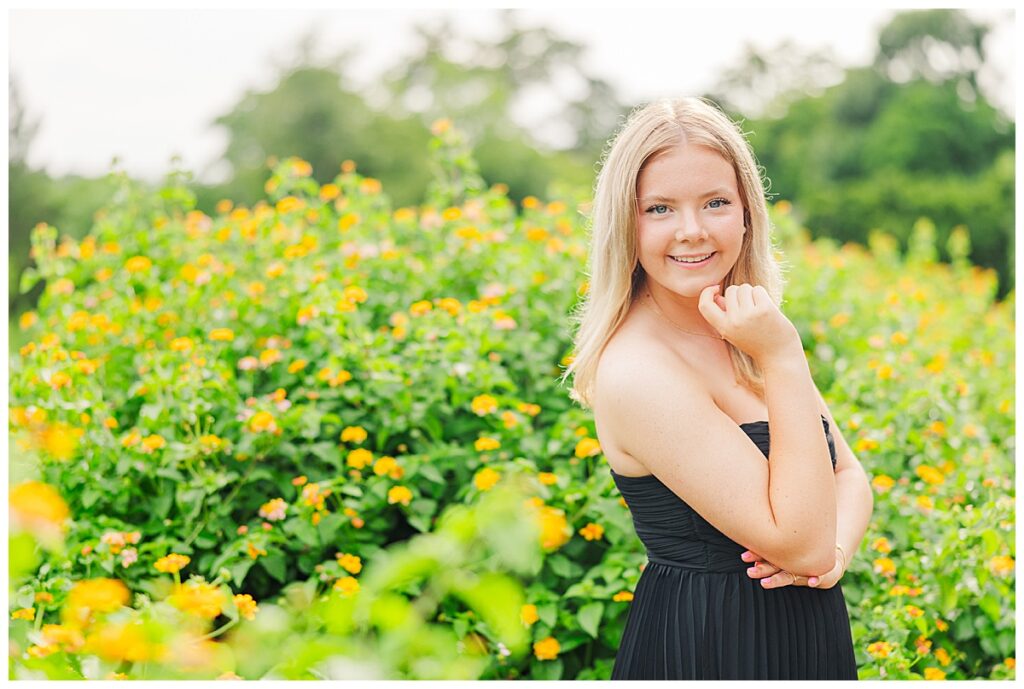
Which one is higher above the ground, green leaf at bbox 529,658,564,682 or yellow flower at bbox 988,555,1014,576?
yellow flower at bbox 988,555,1014,576

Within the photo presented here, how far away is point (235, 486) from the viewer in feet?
9.05

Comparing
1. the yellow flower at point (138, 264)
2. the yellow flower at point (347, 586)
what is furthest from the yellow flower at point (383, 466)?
the yellow flower at point (138, 264)

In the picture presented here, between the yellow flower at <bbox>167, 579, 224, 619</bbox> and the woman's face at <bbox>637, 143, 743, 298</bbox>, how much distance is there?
2.98 feet

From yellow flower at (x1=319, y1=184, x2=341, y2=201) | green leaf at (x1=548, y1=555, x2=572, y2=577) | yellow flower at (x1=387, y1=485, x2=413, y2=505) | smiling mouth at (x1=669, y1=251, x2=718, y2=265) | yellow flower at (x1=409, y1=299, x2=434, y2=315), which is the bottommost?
green leaf at (x1=548, y1=555, x2=572, y2=577)

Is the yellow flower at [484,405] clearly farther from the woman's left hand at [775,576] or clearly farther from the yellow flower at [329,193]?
the yellow flower at [329,193]

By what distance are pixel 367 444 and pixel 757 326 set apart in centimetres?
165

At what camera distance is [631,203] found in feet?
5.63

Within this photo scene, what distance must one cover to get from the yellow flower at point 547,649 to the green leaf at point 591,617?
0.08 metres

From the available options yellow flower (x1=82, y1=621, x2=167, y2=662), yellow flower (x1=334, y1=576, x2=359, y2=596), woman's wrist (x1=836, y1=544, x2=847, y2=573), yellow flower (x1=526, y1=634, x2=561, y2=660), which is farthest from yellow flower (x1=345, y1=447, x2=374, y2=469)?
yellow flower (x1=82, y1=621, x2=167, y2=662)

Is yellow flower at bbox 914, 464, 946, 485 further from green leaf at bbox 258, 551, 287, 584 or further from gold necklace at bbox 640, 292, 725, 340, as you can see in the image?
green leaf at bbox 258, 551, 287, 584

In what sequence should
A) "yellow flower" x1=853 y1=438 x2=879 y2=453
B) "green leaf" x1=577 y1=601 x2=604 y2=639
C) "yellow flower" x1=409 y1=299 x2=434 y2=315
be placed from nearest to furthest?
"green leaf" x1=577 y1=601 x2=604 y2=639 → "yellow flower" x1=853 y1=438 x2=879 y2=453 → "yellow flower" x1=409 y1=299 x2=434 y2=315

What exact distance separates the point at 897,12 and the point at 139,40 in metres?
14.8

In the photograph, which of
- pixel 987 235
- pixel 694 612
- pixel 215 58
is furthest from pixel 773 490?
pixel 215 58

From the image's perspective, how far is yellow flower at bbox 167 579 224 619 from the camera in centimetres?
128
